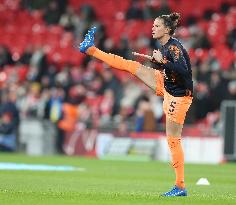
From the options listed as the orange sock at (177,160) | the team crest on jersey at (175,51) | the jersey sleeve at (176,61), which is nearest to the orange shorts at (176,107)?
the orange sock at (177,160)

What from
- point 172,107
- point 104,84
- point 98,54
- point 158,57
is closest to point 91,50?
point 98,54

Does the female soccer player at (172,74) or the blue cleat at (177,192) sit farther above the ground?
the female soccer player at (172,74)

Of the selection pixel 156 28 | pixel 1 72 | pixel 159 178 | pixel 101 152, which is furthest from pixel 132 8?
pixel 156 28

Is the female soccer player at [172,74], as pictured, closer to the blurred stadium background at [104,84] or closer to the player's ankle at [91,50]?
the player's ankle at [91,50]

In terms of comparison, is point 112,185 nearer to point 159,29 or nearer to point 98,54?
point 98,54

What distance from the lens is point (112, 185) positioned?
14.3 metres

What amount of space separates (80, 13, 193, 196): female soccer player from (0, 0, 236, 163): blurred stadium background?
41.1 feet

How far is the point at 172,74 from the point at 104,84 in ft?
52.2

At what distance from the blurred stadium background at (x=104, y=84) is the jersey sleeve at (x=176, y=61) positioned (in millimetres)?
12745

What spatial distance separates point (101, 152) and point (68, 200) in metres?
15.3

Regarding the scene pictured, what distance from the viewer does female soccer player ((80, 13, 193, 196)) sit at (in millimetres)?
11875

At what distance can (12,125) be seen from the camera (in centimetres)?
2741

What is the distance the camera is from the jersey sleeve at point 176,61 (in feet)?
38.7

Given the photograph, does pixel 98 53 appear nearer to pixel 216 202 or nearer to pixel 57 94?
pixel 216 202
